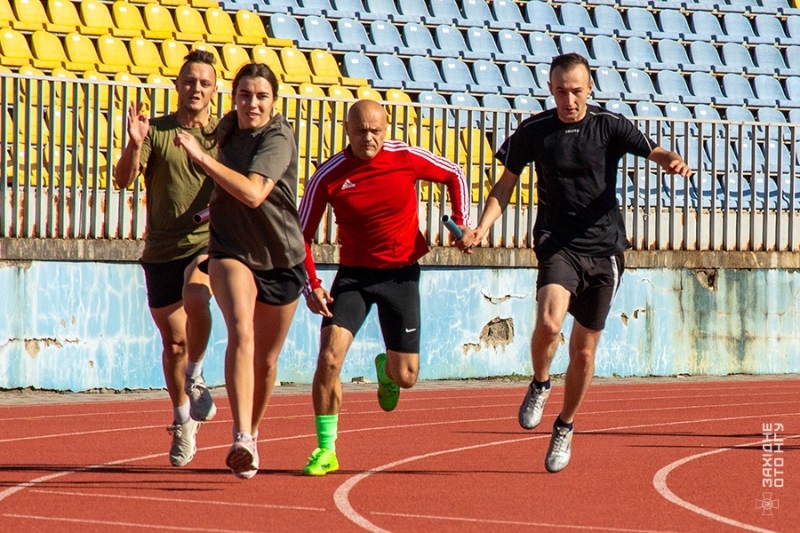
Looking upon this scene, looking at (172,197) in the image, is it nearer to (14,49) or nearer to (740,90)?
(14,49)

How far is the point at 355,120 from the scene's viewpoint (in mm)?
7863

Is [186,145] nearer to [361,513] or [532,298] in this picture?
[361,513]

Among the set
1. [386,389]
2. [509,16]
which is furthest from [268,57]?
[386,389]

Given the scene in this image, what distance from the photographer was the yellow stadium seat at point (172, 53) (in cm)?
1819

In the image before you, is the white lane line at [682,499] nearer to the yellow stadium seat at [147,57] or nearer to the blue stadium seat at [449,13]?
the yellow stadium seat at [147,57]

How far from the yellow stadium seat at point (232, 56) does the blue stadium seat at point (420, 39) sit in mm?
2658

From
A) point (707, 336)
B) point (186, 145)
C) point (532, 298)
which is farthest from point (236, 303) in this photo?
point (707, 336)

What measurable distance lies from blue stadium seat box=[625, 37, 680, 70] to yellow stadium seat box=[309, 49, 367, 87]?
4.89 meters

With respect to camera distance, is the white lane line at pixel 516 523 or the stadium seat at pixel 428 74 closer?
the white lane line at pixel 516 523

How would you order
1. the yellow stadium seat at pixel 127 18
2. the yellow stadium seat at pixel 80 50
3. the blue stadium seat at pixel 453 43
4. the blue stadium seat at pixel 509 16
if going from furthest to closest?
1. the blue stadium seat at pixel 509 16
2. the blue stadium seat at pixel 453 43
3. the yellow stadium seat at pixel 127 18
4. the yellow stadium seat at pixel 80 50

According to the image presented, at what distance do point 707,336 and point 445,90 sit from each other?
544cm

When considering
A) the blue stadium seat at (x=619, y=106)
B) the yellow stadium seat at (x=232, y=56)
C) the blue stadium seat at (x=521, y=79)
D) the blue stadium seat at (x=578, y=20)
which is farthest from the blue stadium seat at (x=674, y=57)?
the yellow stadium seat at (x=232, y=56)

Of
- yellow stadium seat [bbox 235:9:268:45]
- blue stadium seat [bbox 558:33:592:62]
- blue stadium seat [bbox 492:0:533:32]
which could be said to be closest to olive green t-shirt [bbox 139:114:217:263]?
yellow stadium seat [bbox 235:9:268:45]

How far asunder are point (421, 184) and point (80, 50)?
4.78 meters
